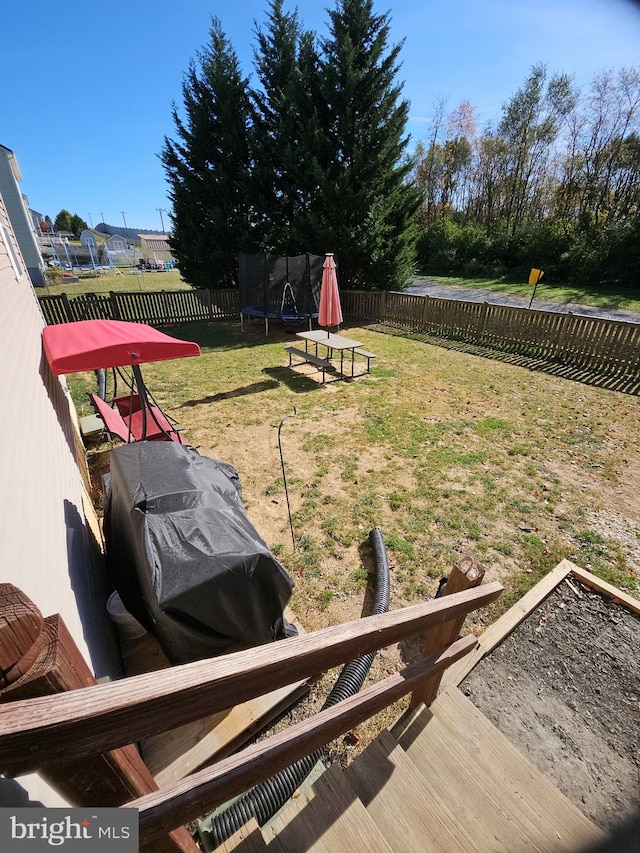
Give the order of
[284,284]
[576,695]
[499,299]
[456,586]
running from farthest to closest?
1. [499,299]
2. [284,284]
3. [576,695]
4. [456,586]

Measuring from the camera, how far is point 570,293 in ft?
65.7

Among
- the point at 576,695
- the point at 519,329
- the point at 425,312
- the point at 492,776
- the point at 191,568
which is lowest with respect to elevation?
the point at 576,695

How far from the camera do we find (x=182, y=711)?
793 mm

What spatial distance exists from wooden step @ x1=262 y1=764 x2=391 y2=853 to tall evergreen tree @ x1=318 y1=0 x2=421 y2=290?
14414mm

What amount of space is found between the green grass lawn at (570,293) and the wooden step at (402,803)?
20.4 metres

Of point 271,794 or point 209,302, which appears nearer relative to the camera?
point 271,794

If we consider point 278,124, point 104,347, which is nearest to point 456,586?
point 104,347

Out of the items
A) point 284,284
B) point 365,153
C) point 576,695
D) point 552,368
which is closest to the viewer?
point 576,695

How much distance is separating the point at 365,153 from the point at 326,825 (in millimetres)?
16390

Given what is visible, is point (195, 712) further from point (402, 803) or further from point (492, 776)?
point (492, 776)

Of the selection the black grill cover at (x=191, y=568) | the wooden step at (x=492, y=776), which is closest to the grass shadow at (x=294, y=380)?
the black grill cover at (x=191, y=568)

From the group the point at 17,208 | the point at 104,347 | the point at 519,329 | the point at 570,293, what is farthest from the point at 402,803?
the point at 17,208

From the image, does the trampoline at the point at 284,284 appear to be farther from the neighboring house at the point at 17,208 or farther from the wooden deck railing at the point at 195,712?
the neighboring house at the point at 17,208

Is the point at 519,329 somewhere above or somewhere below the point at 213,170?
below
